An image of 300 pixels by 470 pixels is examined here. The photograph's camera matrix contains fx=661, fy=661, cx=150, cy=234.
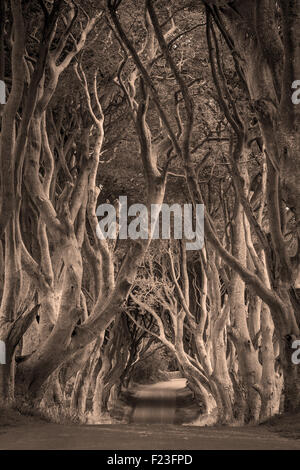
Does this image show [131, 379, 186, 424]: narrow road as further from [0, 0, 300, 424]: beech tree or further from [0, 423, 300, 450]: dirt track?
[0, 423, 300, 450]: dirt track

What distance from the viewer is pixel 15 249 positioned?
962cm

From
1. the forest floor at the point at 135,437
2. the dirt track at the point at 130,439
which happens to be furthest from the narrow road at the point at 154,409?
the dirt track at the point at 130,439

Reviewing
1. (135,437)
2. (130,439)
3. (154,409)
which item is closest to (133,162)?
(135,437)

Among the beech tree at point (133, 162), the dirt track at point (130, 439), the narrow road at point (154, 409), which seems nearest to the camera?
the dirt track at point (130, 439)

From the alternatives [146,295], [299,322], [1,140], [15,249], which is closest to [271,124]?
[299,322]

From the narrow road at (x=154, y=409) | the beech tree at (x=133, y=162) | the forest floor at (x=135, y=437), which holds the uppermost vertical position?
the beech tree at (x=133, y=162)

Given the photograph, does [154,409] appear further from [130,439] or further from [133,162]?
[130,439]

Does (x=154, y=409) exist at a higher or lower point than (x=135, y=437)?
lower

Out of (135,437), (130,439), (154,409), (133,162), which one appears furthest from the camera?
(154,409)

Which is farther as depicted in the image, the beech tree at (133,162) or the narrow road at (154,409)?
the narrow road at (154,409)

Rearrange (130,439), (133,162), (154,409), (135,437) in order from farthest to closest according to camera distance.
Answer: (154,409) → (133,162) → (135,437) → (130,439)

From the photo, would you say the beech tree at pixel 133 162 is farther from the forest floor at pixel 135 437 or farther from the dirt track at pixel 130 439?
the dirt track at pixel 130 439

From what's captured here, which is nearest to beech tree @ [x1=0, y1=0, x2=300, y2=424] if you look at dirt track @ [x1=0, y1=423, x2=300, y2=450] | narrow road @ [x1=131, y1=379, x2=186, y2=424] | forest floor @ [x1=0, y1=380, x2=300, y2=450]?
A: forest floor @ [x1=0, y1=380, x2=300, y2=450]

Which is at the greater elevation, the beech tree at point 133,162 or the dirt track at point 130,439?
the beech tree at point 133,162
